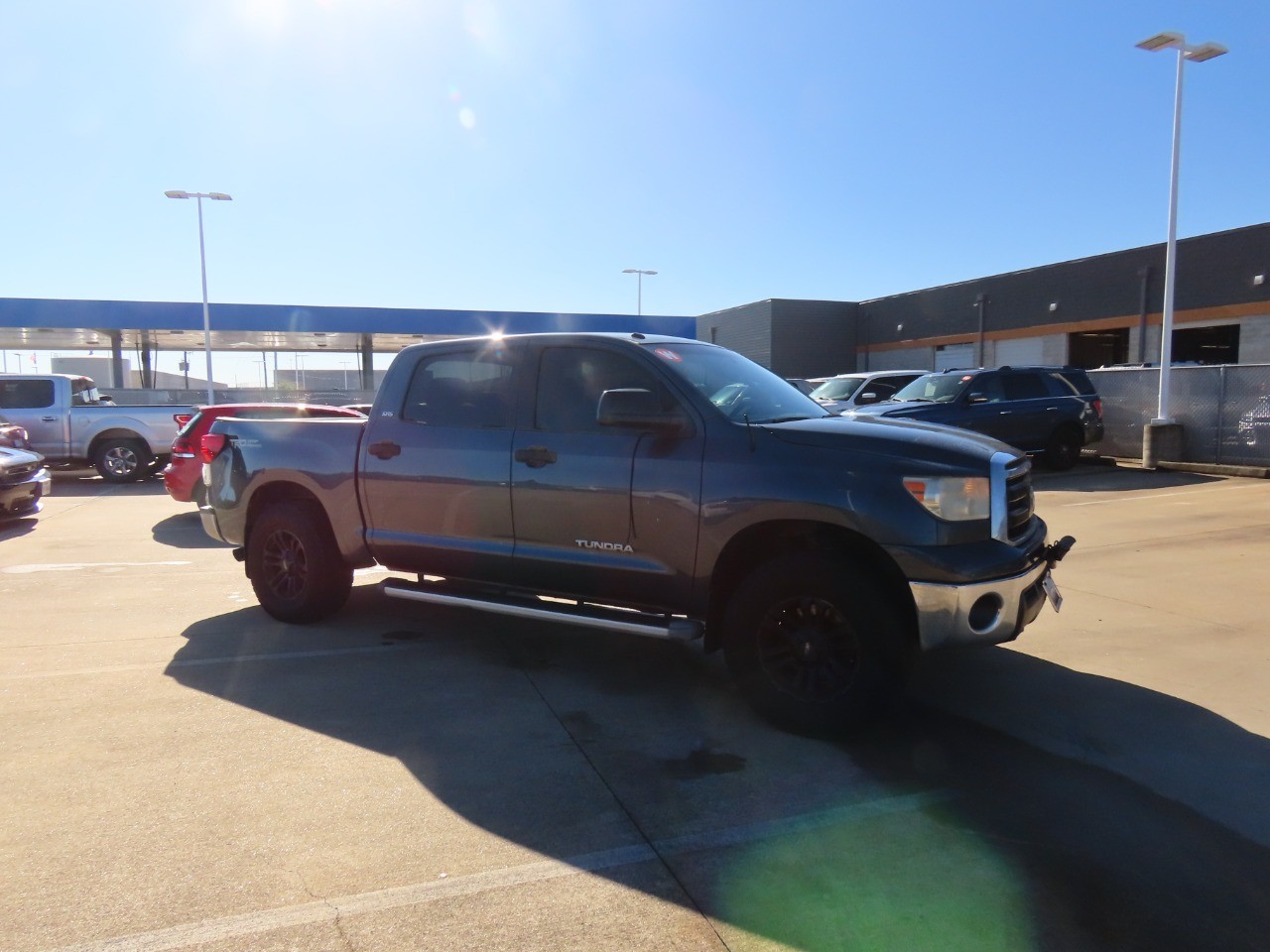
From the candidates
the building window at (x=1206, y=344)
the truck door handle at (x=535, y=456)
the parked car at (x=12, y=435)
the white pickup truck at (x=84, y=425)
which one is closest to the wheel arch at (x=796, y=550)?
the truck door handle at (x=535, y=456)

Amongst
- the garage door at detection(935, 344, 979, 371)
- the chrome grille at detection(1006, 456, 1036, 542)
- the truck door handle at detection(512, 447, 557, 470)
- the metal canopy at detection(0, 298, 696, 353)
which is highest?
the metal canopy at detection(0, 298, 696, 353)

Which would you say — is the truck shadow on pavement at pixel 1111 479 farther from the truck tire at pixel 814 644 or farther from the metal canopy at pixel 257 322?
the metal canopy at pixel 257 322

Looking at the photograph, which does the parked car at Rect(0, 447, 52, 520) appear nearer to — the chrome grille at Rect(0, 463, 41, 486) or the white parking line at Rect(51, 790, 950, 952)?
the chrome grille at Rect(0, 463, 41, 486)

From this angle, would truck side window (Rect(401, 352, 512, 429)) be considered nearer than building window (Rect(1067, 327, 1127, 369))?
Yes

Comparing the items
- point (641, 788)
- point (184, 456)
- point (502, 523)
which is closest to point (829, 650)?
point (641, 788)

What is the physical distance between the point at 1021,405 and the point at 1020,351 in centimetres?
1737

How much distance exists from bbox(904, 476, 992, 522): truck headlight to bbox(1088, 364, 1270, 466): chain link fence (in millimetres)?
13336

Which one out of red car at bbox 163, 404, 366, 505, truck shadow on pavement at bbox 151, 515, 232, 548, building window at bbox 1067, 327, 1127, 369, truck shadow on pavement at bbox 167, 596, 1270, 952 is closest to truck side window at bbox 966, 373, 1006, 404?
red car at bbox 163, 404, 366, 505

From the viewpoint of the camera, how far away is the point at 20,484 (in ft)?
36.3

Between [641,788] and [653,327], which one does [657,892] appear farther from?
[653,327]

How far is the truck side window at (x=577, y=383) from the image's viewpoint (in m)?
4.92

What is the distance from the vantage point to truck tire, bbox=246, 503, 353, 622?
5988 mm

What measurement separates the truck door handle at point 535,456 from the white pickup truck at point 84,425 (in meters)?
12.8

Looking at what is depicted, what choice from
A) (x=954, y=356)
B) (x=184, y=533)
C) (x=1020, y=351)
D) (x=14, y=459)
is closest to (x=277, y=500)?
(x=184, y=533)
